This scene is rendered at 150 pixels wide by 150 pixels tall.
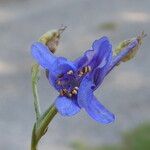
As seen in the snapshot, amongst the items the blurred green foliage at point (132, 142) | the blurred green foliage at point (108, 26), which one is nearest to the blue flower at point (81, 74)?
the blurred green foliage at point (132, 142)

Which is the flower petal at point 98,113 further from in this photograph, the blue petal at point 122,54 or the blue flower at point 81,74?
the blue petal at point 122,54

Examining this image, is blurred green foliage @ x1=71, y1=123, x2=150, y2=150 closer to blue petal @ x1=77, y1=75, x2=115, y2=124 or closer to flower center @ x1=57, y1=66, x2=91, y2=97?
flower center @ x1=57, y1=66, x2=91, y2=97

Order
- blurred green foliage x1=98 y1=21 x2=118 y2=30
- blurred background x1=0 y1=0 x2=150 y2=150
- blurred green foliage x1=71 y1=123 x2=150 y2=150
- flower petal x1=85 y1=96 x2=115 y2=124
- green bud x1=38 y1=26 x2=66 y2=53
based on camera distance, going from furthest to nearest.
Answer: blurred green foliage x1=98 y1=21 x2=118 y2=30, blurred background x1=0 y1=0 x2=150 y2=150, blurred green foliage x1=71 y1=123 x2=150 y2=150, green bud x1=38 y1=26 x2=66 y2=53, flower petal x1=85 y1=96 x2=115 y2=124

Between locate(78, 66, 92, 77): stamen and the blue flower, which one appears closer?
the blue flower

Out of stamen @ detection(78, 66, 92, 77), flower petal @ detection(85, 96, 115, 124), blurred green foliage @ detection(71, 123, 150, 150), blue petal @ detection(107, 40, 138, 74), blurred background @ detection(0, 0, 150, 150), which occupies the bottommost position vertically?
blurred green foliage @ detection(71, 123, 150, 150)

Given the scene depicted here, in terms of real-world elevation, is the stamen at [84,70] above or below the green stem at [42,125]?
above

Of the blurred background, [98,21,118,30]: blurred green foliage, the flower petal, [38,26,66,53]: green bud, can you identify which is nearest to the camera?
the flower petal

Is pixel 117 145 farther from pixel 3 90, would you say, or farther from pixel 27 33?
pixel 27 33

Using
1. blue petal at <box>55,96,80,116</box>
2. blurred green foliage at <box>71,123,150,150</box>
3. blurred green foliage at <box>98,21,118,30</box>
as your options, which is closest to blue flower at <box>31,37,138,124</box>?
blue petal at <box>55,96,80,116</box>
